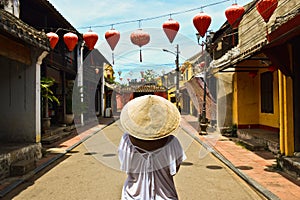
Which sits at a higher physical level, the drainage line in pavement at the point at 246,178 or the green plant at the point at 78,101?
the green plant at the point at 78,101

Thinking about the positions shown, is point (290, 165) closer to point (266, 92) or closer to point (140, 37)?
point (140, 37)

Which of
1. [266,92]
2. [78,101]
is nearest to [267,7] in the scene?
[266,92]

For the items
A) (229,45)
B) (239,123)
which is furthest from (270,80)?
(229,45)

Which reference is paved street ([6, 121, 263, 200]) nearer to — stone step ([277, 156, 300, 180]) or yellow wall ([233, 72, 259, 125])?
stone step ([277, 156, 300, 180])

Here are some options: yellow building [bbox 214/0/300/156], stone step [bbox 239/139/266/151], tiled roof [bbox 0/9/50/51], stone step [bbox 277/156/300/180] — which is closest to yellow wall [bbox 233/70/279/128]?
yellow building [bbox 214/0/300/156]

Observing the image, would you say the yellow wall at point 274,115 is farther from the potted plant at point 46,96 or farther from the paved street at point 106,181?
the potted plant at point 46,96

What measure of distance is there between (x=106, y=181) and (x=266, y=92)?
9.47 metres

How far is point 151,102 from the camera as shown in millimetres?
2629

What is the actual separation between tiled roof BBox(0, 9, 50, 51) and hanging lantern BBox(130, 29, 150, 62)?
2797 mm

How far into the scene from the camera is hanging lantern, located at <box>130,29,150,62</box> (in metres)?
7.12

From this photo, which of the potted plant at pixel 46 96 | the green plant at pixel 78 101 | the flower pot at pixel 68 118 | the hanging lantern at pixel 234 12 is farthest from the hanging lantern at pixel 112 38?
the green plant at pixel 78 101

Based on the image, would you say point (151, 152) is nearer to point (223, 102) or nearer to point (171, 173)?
point (171, 173)

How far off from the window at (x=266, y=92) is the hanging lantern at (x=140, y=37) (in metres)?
8.05

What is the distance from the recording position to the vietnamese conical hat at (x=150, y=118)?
8.31 ft
